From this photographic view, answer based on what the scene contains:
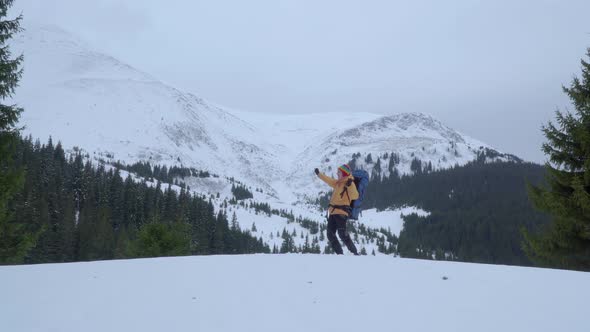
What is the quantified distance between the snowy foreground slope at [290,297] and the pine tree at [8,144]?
6459 mm

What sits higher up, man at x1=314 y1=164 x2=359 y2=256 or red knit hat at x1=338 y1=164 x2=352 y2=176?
red knit hat at x1=338 y1=164 x2=352 y2=176

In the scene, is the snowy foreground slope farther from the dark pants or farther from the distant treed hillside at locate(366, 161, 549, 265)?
the distant treed hillside at locate(366, 161, 549, 265)

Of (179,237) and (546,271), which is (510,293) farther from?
(179,237)

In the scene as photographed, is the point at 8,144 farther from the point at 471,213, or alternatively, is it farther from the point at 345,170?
the point at 471,213

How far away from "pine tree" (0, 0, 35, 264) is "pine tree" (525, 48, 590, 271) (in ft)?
58.3

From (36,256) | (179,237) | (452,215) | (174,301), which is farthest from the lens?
(452,215)

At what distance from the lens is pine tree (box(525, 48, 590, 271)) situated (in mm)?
11094

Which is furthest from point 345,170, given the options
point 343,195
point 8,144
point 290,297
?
point 8,144

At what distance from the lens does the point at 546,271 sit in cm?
667

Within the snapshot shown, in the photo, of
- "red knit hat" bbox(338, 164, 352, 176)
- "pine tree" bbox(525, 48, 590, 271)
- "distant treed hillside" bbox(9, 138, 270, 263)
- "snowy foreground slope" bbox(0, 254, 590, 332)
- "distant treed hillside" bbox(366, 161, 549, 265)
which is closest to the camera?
"snowy foreground slope" bbox(0, 254, 590, 332)

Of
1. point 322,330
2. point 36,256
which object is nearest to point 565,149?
point 322,330

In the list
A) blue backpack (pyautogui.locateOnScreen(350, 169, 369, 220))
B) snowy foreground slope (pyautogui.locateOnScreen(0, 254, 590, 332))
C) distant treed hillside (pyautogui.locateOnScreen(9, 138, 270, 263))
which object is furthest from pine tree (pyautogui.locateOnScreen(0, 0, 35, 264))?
blue backpack (pyautogui.locateOnScreen(350, 169, 369, 220))

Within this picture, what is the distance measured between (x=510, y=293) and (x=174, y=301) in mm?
5131

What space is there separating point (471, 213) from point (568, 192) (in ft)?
427
